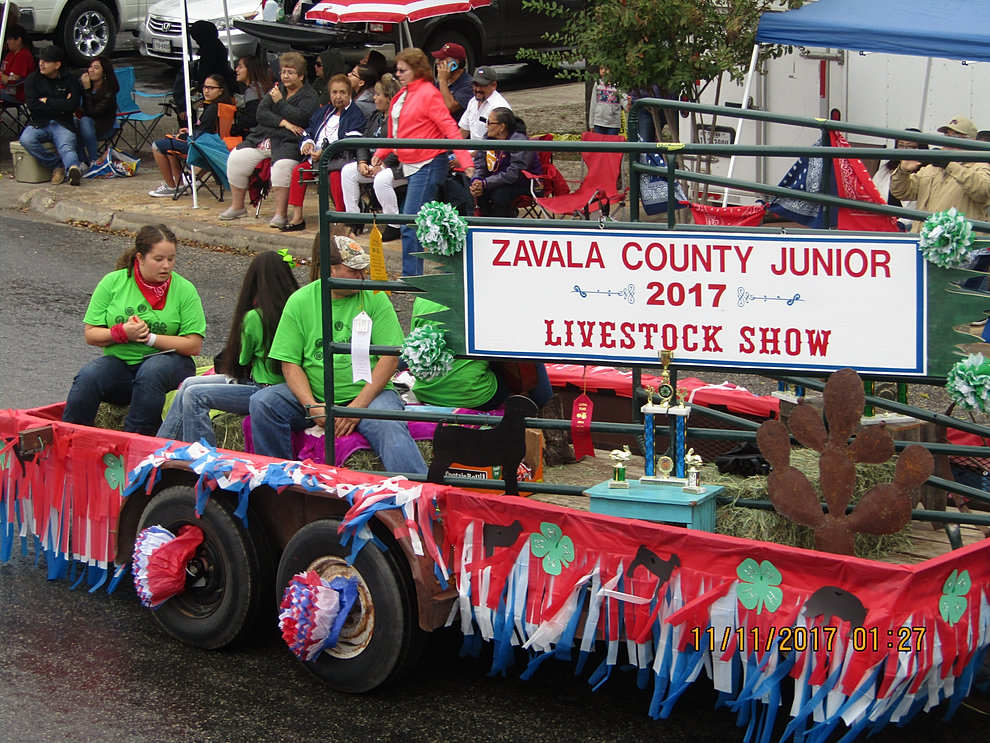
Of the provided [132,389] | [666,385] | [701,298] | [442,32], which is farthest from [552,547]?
[442,32]

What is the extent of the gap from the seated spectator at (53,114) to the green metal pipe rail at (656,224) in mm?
10677

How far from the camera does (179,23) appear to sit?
18.4m

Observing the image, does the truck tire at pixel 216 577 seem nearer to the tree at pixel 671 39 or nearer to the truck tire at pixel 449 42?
the tree at pixel 671 39

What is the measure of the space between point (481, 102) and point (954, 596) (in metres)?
8.33

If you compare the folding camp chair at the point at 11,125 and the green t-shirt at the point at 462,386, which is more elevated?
the folding camp chair at the point at 11,125

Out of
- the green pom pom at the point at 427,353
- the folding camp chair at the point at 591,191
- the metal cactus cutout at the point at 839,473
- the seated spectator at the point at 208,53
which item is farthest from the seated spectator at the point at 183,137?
the metal cactus cutout at the point at 839,473

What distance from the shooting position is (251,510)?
16.1ft

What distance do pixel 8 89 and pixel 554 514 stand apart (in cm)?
1365

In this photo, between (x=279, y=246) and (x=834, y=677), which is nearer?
(x=834, y=677)

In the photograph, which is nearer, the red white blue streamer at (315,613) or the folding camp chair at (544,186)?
→ the red white blue streamer at (315,613)

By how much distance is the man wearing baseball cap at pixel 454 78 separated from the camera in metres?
12.2

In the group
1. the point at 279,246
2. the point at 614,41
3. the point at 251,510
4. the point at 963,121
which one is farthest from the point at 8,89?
the point at 251,510

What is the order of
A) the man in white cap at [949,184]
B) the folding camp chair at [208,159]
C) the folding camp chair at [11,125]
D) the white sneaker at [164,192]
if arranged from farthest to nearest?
the folding camp chair at [11,125]
the white sneaker at [164,192]
the folding camp chair at [208,159]
the man in white cap at [949,184]

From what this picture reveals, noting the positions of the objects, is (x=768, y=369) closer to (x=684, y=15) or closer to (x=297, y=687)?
(x=297, y=687)
